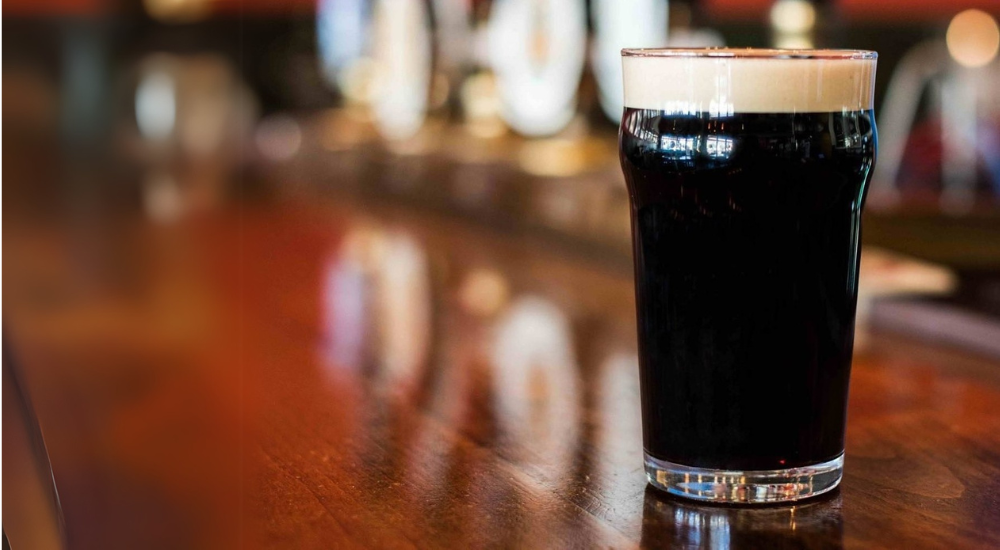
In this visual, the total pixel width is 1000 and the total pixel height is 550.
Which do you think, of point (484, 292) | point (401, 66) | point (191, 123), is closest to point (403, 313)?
point (484, 292)

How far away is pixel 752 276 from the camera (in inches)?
21.6

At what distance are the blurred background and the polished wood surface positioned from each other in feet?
0.04

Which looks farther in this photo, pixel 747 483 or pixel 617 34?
pixel 617 34

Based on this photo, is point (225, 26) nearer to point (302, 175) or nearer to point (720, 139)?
point (302, 175)

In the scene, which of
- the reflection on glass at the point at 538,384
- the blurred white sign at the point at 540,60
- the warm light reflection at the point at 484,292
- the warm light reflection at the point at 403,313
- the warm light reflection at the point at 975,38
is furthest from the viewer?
the warm light reflection at the point at 975,38

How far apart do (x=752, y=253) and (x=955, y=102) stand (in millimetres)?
3118

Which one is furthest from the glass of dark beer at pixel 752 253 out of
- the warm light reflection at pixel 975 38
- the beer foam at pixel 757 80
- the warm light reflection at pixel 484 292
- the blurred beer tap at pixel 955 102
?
the warm light reflection at pixel 975 38

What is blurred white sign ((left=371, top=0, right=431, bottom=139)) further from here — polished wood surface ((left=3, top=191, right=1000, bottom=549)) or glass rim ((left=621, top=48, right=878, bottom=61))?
glass rim ((left=621, top=48, right=878, bottom=61))

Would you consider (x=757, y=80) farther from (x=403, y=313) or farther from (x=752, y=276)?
(x=403, y=313)

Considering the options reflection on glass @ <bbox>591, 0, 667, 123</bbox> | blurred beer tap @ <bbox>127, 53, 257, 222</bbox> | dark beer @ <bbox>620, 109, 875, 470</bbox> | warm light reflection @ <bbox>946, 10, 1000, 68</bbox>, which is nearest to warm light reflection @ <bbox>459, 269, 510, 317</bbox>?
dark beer @ <bbox>620, 109, 875, 470</bbox>

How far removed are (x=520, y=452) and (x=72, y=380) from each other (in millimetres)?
3060

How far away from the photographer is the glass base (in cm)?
54

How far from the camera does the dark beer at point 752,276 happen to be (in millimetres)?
542

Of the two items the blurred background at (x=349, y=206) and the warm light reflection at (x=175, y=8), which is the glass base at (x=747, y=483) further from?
the warm light reflection at (x=175, y=8)
